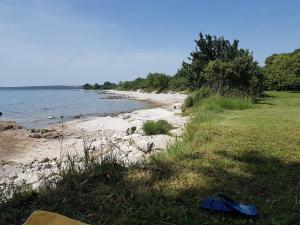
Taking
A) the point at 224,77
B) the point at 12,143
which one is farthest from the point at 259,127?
the point at 224,77

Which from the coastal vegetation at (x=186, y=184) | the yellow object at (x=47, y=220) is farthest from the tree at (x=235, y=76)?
the yellow object at (x=47, y=220)

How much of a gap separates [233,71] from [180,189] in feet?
59.6

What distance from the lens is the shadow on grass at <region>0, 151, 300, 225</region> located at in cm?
435

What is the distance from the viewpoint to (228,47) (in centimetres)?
2953

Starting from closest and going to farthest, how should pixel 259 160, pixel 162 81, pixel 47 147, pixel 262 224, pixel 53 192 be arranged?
pixel 262 224, pixel 53 192, pixel 259 160, pixel 47 147, pixel 162 81

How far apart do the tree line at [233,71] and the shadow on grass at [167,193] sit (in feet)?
54.3

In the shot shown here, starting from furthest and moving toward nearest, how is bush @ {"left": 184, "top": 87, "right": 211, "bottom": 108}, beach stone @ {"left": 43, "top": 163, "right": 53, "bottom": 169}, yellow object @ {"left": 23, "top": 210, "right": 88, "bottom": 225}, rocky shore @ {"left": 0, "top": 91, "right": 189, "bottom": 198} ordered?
bush @ {"left": 184, "top": 87, "right": 211, "bottom": 108} < beach stone @ {"left": 43, "top": 163, "right": 53, "bottom": 169} < rocky shore @ {"left": 0, "top": 91, "right": 189, "bottom": 198} < yellow object @ {"left": 23, "top": 210, "right": 88, "bottom": 225}

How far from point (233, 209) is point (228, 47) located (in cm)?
2635

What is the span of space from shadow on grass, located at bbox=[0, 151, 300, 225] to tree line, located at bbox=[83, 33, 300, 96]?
1655 centimetres

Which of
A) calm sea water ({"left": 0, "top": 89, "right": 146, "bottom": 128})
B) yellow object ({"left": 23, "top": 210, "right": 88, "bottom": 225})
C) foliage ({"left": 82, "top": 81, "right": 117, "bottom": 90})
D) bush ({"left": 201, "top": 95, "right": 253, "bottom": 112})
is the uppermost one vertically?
yellow object ({"left": 23, "top": 210, "right": 88, "bottom": 225})

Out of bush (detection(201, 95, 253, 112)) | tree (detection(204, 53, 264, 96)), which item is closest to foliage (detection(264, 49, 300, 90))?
tree (detection(204, 53, 264, 96))

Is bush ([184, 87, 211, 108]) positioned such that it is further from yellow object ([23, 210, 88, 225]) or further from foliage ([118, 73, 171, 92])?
foliage ([118, 73, 171, 92])

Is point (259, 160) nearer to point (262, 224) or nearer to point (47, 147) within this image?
point (262, 224)

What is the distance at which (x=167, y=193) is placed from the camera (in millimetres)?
4992
